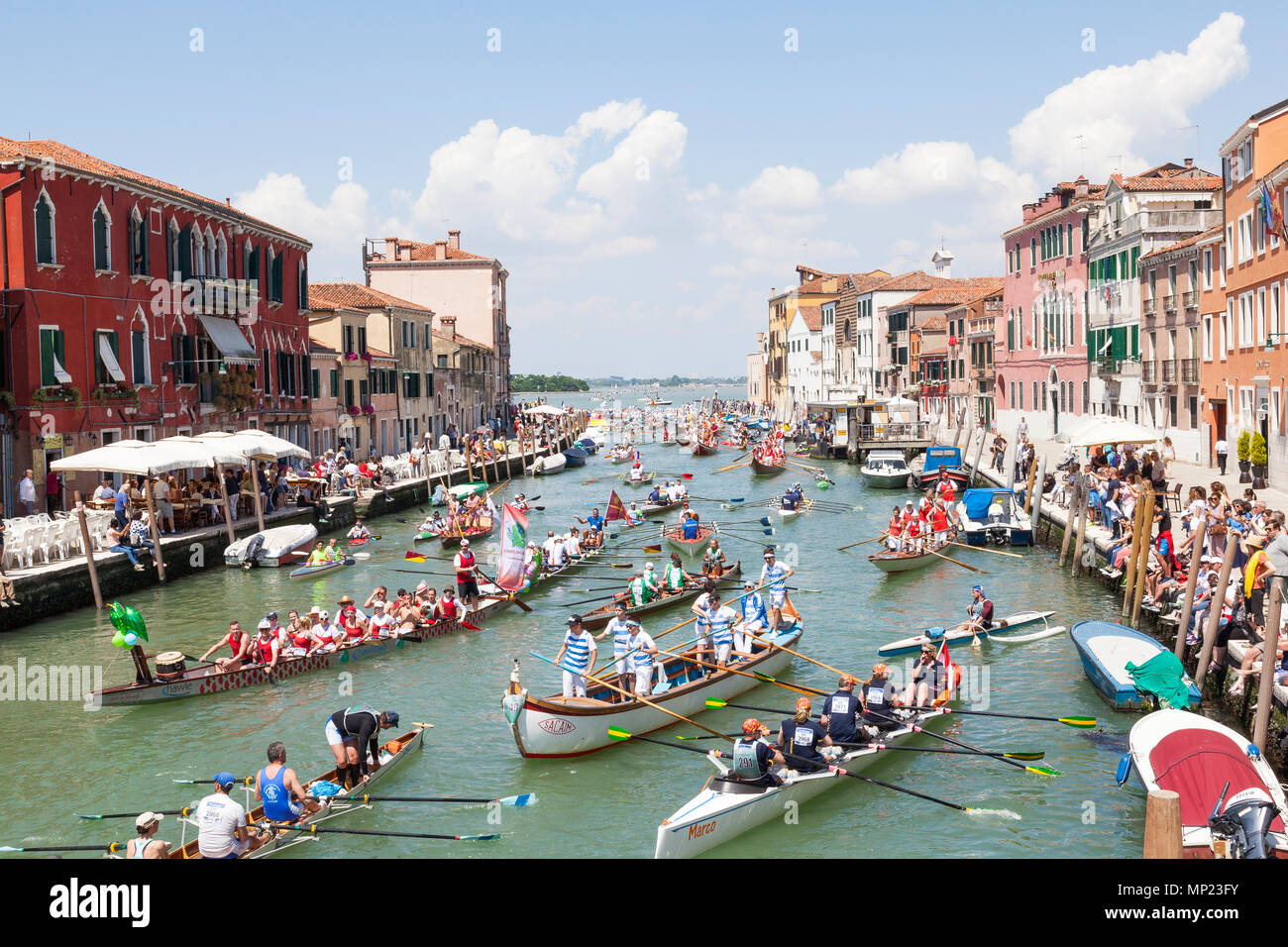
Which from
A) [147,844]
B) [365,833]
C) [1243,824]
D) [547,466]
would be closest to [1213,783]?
[1243,824]

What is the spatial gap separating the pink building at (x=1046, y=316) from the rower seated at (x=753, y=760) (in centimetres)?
4795

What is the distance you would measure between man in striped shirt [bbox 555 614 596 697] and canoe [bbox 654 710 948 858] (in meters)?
3.23

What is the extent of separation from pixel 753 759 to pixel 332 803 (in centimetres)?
517

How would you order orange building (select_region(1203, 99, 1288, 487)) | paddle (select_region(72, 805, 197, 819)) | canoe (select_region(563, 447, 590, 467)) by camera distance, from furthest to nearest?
canoe (select_region(563, 447, 590, 467)) → orange building (select_region(1203, 99, 1288, 487)) → paddle (select_region(72, 805, 197, 819))

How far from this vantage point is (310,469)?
4622 cm

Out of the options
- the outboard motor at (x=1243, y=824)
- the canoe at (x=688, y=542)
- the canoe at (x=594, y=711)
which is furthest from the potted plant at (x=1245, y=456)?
the outboard motor at (x=1243, y=824)

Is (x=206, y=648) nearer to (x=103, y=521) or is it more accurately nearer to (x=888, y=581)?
(x=103, y=521)

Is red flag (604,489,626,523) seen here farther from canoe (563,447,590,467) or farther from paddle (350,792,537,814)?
canoe (563,447,590,467)

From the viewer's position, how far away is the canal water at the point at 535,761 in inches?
576

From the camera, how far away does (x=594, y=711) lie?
677 inches

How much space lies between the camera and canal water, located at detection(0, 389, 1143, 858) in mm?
14633

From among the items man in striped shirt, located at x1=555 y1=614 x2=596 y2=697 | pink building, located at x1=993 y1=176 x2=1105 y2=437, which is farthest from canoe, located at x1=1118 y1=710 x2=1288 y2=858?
pink building, located at x1=993 y1=176 x2=1105 y2=437

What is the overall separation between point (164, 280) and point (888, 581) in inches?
973
